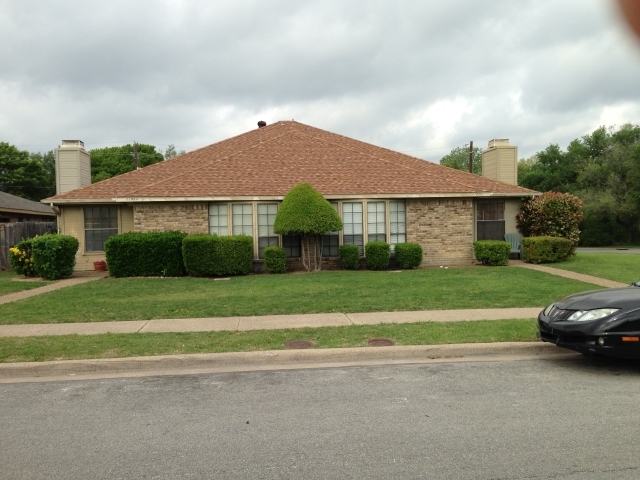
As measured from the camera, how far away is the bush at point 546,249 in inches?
705

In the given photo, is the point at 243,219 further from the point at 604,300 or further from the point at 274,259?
the point at 604,300

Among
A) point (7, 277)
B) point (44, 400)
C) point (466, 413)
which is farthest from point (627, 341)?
point (7, 277)

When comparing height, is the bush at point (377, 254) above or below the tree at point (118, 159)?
below

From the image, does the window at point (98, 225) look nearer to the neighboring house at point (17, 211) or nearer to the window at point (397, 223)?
the window at point (397, 223)

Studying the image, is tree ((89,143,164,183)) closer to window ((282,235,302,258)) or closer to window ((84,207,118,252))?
window ((84,207,118,252))

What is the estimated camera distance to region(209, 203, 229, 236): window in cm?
1736

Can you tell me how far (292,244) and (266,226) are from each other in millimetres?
1058

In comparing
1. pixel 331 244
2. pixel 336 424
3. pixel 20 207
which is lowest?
pixel 336 424

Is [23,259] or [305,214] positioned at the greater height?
[305,214]

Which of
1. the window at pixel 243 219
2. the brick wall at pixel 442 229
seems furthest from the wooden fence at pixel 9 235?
the brick wall at pixel 442 229

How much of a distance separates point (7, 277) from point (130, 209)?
4233mm

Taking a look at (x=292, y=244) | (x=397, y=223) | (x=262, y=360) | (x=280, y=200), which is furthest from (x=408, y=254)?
(x=262, y=360)

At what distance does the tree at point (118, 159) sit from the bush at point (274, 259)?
44413 millimetres

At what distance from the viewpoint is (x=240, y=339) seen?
309 inches
